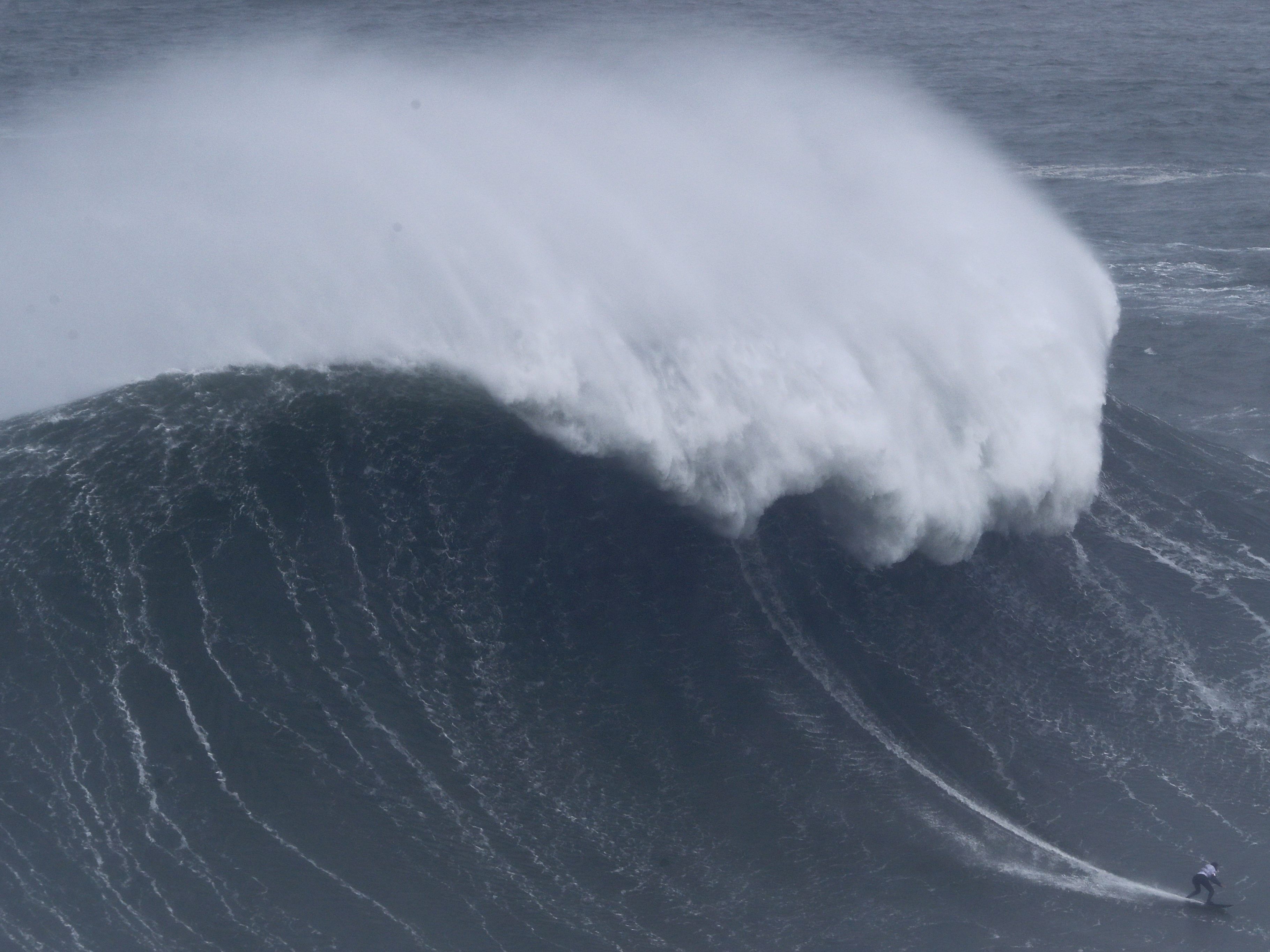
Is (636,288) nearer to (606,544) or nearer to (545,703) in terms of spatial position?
(606,544)

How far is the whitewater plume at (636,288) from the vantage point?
34.0 m

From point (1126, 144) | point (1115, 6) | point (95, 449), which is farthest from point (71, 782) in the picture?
point (1115, 6)

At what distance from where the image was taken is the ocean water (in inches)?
1006

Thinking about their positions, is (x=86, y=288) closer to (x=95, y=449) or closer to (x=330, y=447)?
(x=95, y=449)

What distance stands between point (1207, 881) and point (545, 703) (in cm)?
1322

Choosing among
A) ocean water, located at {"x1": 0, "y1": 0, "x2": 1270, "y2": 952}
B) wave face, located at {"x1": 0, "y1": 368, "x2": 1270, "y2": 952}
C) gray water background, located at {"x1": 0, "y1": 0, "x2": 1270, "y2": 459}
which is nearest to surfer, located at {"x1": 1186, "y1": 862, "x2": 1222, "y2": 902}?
wave face, located at {"x1": 0, "y1": 368, "x2": 1270, "y2": 952}

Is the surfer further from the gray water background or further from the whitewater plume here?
the gray water background

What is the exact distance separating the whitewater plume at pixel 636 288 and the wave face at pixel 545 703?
1.32 metres

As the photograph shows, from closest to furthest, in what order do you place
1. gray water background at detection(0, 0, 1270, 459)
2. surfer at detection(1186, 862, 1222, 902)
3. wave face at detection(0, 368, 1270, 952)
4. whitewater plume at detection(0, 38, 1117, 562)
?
wave face at detection(0, 368, 1270, 952) → surfer at detection(1186, 862, 1222, 902) → whitewater plume at detection(0, 38, 1117, 562) → gray water background at detection(0, 0, 1270, 459)

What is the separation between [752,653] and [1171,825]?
923 centimetres

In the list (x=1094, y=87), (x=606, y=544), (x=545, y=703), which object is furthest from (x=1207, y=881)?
(x=1094, y=87)

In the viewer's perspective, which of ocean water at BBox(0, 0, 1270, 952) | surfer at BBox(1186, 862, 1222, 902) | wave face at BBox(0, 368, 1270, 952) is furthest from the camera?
ocean water at BBox(0, 0, 1270, 952)

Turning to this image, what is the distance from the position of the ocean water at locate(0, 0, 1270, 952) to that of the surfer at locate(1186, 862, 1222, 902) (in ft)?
2.60

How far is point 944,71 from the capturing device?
237ft
